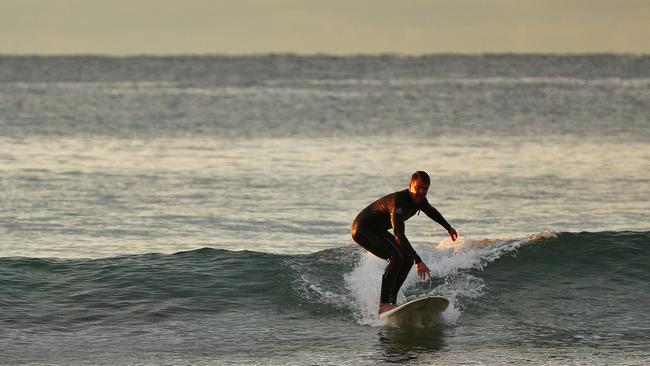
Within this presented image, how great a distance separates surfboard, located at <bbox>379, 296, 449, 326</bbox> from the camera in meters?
15.1

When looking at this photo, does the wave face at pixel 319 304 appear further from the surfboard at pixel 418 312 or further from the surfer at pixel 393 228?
the surfer at pixel 393 228

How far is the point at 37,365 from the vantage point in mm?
13828

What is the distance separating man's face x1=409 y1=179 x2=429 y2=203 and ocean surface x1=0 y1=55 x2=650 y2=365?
1.54 meters

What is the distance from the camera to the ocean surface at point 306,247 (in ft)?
48.6

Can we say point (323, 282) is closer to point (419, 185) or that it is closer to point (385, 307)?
point (385, 307)

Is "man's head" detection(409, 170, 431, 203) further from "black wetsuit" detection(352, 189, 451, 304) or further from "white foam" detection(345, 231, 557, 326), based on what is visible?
"white foam" detection(345, 231, 557, 326)

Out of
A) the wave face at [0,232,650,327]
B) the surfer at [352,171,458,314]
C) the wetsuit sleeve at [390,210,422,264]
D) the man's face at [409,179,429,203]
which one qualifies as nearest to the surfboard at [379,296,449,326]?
the surfer at [352,171,458,314]

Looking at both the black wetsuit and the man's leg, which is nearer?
the black wetsuit

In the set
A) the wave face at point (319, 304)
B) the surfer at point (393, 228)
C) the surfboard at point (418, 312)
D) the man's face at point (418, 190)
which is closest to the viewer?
the wave face at point (319, 304)

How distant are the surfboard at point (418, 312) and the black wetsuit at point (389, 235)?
0.25m

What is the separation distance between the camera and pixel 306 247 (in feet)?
71.9

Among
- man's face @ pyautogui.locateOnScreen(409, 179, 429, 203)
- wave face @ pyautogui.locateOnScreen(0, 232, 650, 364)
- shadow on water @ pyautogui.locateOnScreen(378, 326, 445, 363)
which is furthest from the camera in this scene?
man's face @ pyautogui.locateOnScreen(409, 179, 429, 203)

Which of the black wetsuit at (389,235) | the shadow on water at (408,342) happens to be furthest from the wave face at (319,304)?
the black wetsuit at (389,235)

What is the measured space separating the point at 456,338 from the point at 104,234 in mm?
10311
